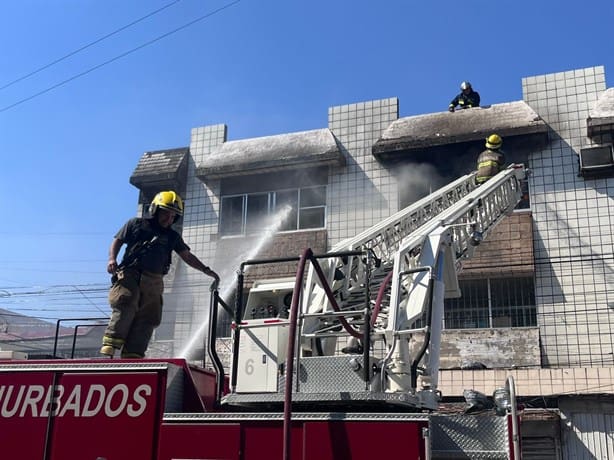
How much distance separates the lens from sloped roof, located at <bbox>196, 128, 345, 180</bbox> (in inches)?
658

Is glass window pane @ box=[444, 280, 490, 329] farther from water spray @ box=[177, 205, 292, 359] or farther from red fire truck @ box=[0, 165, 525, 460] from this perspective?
red fire truck @ box=[0, 165, 525, 460]

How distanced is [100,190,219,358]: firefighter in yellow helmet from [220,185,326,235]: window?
10.3 m

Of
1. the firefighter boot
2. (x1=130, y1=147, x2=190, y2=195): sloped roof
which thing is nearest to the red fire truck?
the firefighter boot

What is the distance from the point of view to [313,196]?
17156 millimetres

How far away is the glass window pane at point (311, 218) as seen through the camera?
668 inches

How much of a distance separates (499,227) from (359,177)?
367 centimetres

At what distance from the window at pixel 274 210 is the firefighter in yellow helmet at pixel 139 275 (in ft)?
33.7

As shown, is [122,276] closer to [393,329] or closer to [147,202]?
[393,329]

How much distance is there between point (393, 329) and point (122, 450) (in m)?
2.50

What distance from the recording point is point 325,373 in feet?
17.6

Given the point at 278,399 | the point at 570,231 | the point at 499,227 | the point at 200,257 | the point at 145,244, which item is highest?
the point at 200,257

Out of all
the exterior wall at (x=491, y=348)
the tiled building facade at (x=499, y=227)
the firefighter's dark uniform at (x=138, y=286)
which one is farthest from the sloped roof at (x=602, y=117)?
the firefighter's dark uniform at (x=138, y=286)

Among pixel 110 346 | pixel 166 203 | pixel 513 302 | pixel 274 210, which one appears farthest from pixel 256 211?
pixel 110 346

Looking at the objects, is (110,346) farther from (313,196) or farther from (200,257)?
(200,257)
